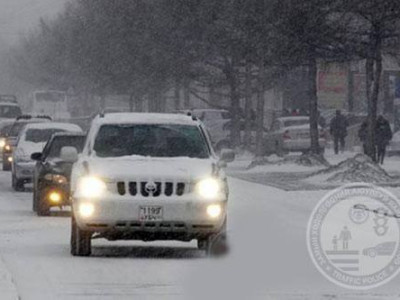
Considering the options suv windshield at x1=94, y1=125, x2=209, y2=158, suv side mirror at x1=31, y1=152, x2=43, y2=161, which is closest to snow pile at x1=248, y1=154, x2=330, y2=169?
suv side mirror at x1=31, y1=152, x2=43, y2=161

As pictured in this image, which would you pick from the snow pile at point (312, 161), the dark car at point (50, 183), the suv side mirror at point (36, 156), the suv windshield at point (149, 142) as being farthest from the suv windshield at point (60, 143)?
the snow pile at point (312, 161)

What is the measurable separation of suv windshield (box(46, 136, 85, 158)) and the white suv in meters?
8.79

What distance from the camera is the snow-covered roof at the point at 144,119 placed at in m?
21.0

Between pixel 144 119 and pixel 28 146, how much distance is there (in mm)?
15721

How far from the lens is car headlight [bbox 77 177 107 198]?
63.9ft

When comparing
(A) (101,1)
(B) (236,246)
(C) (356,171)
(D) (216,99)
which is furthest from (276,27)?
(D) (216,99)

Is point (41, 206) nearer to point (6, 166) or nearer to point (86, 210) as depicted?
point (86, 210)

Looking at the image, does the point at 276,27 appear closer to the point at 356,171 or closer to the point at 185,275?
the point at 356,171

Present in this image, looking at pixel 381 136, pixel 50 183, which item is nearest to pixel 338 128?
pixel 381 136

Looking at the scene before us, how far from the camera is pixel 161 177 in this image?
1947 cm

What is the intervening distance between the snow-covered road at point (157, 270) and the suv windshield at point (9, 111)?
4209 centimetres

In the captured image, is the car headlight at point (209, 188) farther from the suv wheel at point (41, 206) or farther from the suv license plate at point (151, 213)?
the suv wheel at point (41, 206)

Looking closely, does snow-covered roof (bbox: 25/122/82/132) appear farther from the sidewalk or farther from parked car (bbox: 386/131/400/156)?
parked car (bbox: 386/131/400/156)

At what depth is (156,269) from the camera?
18.3m
